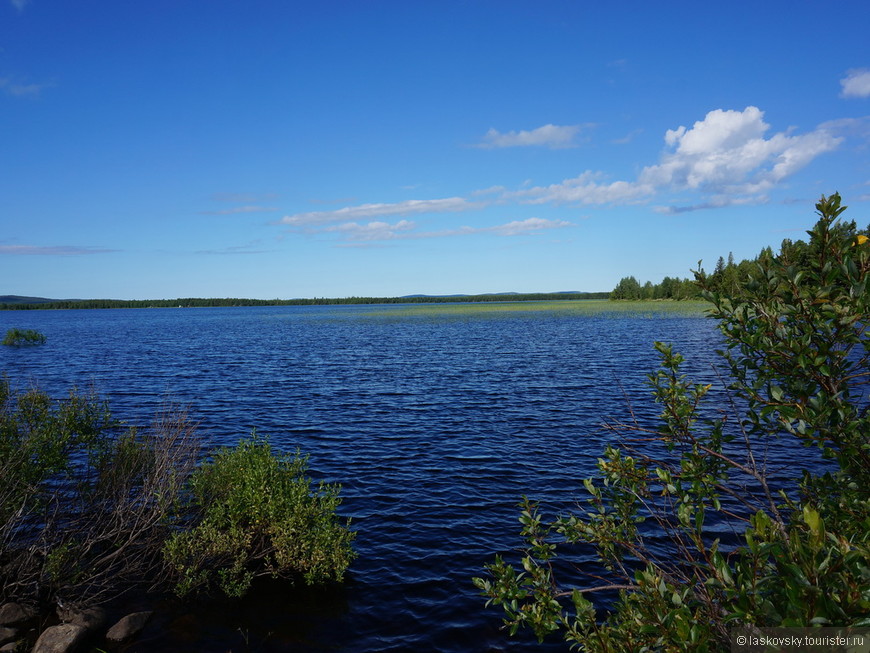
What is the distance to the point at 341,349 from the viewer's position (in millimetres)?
74125

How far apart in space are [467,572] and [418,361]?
43698 mm

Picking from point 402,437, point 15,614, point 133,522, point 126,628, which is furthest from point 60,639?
point 402,437

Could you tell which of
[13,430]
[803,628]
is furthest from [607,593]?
[13,430]

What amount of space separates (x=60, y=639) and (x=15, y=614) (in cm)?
169

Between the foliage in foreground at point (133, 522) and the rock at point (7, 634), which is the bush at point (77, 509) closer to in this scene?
the foliage in foreground at point (133, 522)

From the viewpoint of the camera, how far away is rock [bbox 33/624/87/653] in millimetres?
11148

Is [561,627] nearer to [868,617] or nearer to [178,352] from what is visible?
[868,617]

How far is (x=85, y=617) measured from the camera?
12.2 metres

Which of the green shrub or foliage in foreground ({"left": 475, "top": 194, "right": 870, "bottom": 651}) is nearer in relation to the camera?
foliage in foreground ({"left": 475, "top": 194, "right": 870, "bottom": 651})

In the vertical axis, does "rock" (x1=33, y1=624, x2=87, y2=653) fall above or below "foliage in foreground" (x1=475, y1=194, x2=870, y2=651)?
below

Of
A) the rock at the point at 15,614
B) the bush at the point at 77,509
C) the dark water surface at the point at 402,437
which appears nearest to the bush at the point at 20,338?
the dark water surface at the point at 402,437

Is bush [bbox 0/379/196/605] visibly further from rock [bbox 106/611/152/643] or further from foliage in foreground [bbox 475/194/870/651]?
foliage in foreground [bbox 475/194/870/651]

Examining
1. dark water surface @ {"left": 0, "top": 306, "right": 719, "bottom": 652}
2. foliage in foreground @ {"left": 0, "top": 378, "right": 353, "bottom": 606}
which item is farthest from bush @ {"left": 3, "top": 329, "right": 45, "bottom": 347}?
foliage in foreground @ {"left": 0, "top": 378, "right": 353, "bottom": 606}

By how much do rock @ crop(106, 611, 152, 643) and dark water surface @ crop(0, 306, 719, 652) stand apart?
0.44 meters
